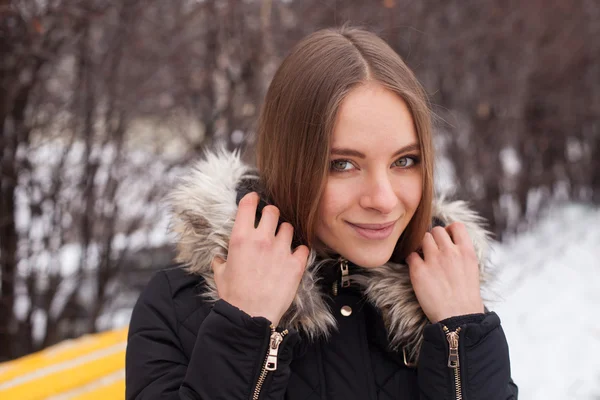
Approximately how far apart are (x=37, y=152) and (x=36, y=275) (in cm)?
78

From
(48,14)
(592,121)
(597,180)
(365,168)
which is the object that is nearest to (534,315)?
(365,168)

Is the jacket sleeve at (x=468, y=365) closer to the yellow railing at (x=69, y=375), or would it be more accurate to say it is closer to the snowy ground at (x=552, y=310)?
the snowy ground at (x=552, y=310)

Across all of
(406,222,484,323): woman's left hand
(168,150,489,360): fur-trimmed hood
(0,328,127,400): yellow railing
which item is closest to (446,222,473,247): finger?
(406,222,484,323): woman's left hand

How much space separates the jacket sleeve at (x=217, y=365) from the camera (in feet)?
4.22

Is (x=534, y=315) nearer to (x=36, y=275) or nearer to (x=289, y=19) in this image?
(x=289, y=19)

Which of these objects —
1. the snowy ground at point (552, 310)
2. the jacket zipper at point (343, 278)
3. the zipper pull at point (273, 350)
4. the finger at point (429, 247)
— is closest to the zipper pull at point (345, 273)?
the jacket zipper at point (343, 278)

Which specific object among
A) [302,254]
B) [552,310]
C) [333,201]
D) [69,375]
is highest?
[333,201]

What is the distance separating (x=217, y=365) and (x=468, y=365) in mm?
649

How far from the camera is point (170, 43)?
3.62 m

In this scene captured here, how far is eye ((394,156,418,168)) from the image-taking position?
4.83ft

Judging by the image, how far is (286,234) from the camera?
1.47m

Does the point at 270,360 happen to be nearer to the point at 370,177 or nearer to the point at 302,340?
the point at 302,340

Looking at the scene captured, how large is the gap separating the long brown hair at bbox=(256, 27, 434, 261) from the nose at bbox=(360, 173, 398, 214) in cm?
12

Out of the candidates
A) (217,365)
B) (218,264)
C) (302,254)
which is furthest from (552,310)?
(217,365)
